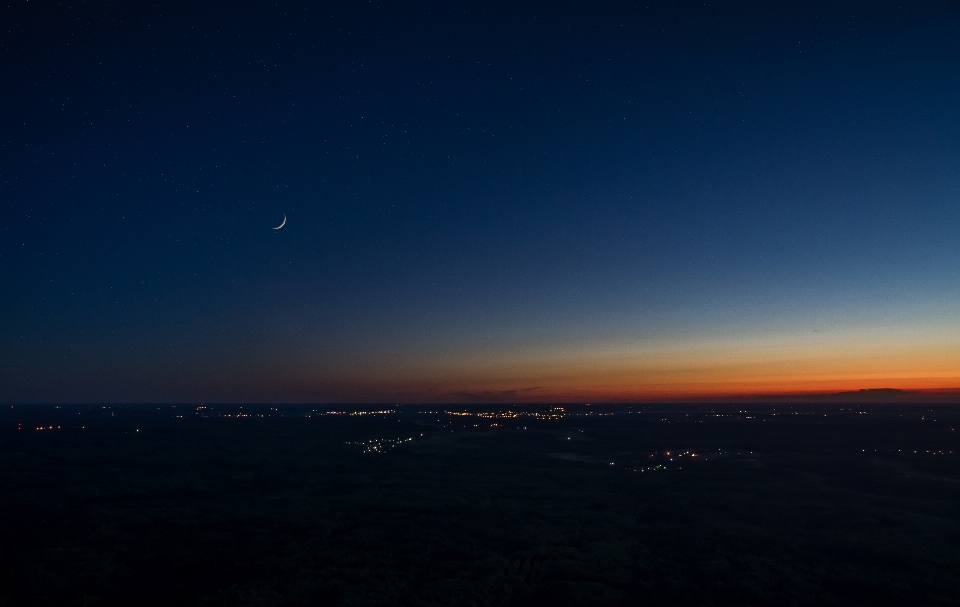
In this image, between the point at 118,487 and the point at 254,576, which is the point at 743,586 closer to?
the point at 254,576

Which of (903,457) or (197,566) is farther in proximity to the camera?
(903,457)

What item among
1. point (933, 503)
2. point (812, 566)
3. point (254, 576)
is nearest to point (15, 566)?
point (254, 576)

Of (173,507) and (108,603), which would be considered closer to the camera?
(108,603)

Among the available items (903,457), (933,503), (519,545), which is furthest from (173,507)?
(903,457)

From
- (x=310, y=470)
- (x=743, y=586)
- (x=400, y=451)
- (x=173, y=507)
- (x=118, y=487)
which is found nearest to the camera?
(x=743, y=586)

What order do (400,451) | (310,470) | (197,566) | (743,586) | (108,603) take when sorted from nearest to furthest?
1. (108,603)
2. (743,586)
3. (197,566)
4. (310,470)
5. (400,451)

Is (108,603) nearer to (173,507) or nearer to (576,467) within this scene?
(173,507)
